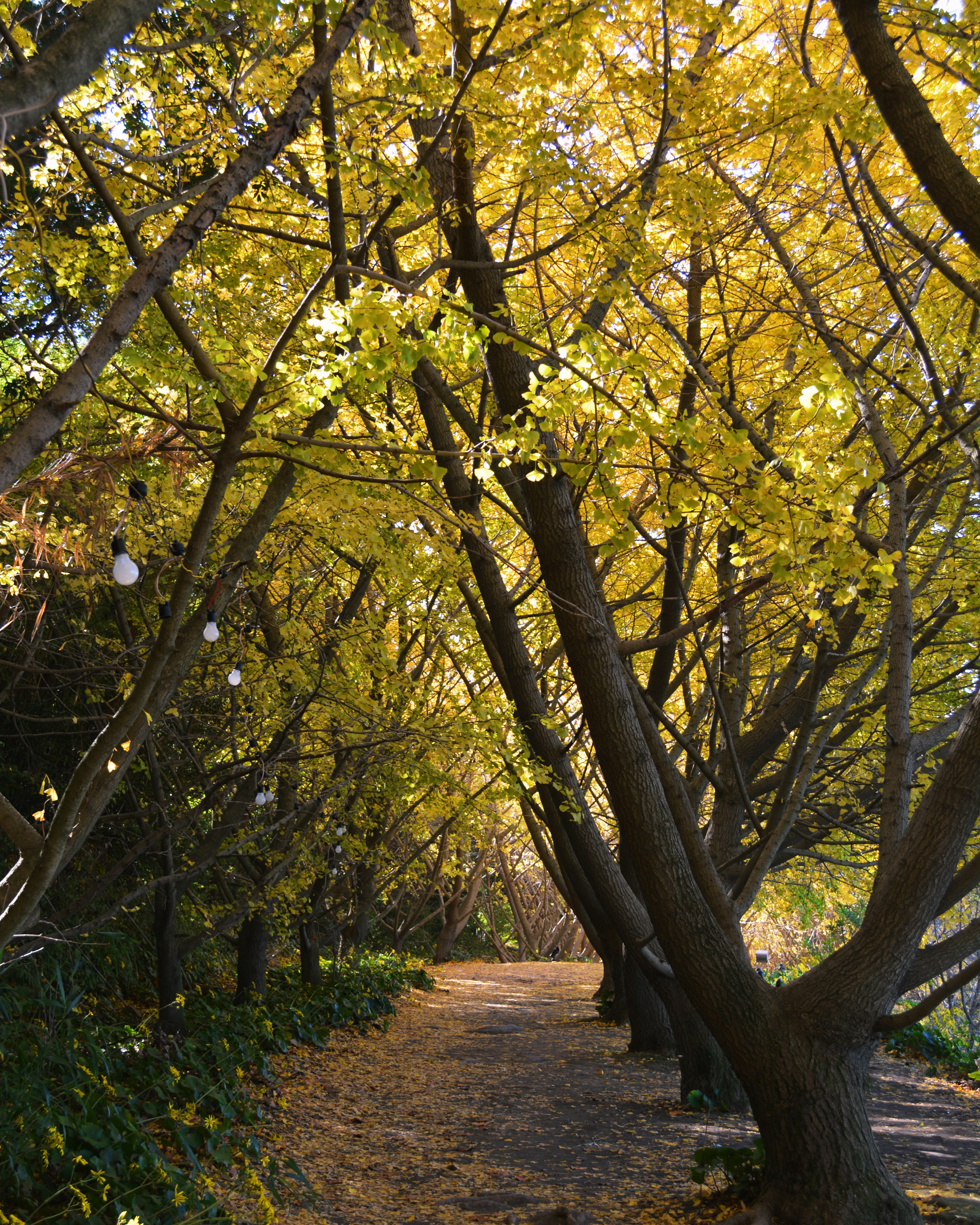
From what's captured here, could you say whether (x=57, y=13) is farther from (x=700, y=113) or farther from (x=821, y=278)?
(x=821, y=278)

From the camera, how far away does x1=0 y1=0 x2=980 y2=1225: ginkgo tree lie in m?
3.23

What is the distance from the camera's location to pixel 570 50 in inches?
167

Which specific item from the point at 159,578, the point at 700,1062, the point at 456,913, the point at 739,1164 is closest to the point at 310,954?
the point at 700,1062

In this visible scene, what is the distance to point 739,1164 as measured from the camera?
4.07 metres

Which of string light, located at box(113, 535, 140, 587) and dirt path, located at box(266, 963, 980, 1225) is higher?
string light, located at box(113, 535, 140, 587)

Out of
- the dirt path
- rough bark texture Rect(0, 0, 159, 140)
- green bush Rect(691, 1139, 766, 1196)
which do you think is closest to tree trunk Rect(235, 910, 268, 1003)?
the dirt path

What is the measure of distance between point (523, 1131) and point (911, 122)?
6026mm


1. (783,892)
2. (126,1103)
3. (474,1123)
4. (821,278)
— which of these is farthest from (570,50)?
(783,892)

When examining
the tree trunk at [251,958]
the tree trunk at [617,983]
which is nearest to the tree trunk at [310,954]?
the tree trunk at [251,958]

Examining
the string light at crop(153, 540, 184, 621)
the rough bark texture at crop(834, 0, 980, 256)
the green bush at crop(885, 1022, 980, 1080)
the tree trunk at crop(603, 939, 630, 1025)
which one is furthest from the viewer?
the tree trunk at crop(603, 939, 630, 1025)

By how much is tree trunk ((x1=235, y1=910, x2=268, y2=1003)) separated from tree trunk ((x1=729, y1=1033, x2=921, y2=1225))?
199 inches

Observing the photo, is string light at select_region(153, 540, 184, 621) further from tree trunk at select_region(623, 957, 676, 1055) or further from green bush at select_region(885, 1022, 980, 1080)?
green bush at select_region(885, 1022, 980, 1080)

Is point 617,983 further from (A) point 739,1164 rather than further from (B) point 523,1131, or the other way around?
(A) point 739,1164

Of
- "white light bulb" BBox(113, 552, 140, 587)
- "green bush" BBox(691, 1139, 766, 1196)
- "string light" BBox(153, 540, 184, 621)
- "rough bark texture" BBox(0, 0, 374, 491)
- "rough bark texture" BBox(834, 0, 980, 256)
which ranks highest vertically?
"rough bark texture" BBox(834, 0, 980, 256)
